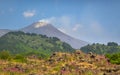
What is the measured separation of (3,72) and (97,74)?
10.7 meters

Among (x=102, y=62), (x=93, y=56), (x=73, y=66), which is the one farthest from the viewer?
(x=93, y=56)

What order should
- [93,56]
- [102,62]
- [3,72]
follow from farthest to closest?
[93,56], [102,62], [3,72]

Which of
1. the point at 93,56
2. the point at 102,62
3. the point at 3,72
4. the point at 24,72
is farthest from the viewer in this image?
the point at 93,56

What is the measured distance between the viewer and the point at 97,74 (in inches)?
1417

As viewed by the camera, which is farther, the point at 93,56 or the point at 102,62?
the point at 93,56

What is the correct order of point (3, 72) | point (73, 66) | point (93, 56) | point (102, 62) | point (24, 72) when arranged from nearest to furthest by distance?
point (3, 72), point (24, 72), point (73, 66), point (102, 62), point (93, 56)

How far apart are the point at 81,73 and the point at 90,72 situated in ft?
4.04

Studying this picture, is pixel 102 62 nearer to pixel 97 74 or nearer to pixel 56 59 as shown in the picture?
pixel 56 59

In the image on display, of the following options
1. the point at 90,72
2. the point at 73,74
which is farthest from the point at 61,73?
the point at 90,72

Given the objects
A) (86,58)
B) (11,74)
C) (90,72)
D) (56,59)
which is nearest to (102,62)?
(86,58)

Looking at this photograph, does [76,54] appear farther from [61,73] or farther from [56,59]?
[61,73]

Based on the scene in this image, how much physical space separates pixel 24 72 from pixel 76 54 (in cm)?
2485

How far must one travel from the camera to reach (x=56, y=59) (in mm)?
58000

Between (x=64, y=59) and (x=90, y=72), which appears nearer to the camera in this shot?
(x=90, y=72)
